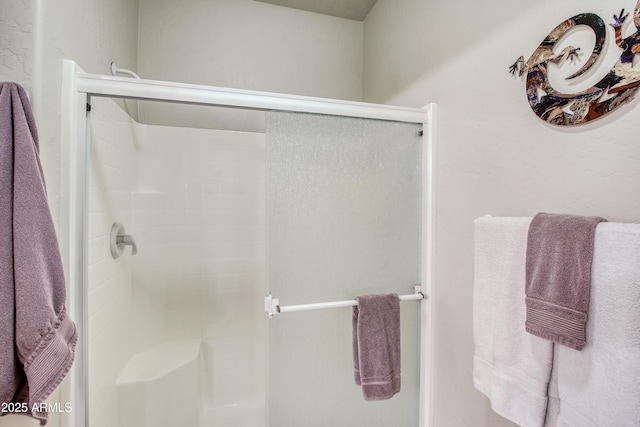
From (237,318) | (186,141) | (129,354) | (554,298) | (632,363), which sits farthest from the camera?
(237,318)

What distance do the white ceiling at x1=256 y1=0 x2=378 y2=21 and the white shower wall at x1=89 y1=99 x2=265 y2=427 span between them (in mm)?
889

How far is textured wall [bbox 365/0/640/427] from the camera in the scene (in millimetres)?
604

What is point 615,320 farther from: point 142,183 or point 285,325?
point 142,183

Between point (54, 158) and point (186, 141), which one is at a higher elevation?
point (186, 141)

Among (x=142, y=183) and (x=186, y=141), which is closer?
(x=142, y=183)

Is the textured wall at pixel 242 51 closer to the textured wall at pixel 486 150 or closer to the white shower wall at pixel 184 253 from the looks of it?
the white shower wall at pixel 184 253

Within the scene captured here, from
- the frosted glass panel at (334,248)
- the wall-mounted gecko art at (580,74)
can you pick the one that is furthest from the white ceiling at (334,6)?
the wall-mounted gecko art at (580,74)

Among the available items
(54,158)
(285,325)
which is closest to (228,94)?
(54,158)

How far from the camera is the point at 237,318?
5.31ft

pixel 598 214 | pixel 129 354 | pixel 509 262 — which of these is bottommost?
pixel 129 354

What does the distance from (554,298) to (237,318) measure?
1498mm

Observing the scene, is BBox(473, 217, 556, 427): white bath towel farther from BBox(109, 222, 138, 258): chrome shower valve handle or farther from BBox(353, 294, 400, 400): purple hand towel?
BBox(109, 222, 138, 258): chrome shower valve handle

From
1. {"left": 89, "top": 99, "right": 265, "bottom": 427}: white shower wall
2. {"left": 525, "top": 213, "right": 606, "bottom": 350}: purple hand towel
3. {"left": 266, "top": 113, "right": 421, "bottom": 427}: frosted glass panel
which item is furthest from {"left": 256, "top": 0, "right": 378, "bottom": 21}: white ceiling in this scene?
{"left": 525, "top": 213, "right": 606, "bottom": 350}: purple hand towel

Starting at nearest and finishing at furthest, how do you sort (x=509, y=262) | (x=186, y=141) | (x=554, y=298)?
(x=554, y=298) < (x=509, y=262) < (x=186, y=141)
